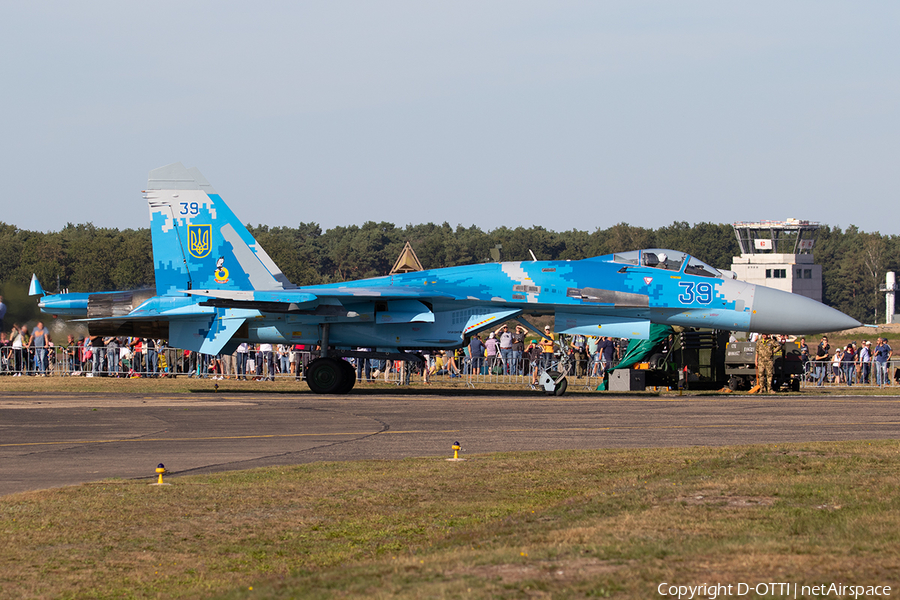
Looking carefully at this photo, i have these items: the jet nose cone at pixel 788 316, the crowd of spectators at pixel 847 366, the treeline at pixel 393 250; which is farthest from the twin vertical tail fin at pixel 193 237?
the treeline at pixel 393 250

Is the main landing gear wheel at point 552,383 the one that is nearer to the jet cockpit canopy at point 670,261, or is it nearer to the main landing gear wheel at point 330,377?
the jet cockpit canopy at point 670,261

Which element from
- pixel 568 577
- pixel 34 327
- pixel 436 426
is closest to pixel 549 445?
pixel 436 426

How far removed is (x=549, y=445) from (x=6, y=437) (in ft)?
24.5

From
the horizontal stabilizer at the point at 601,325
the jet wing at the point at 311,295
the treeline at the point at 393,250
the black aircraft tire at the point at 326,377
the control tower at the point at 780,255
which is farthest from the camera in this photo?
the control tower at the point at 780,255

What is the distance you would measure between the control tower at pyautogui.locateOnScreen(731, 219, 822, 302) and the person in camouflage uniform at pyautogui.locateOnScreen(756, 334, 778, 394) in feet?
240

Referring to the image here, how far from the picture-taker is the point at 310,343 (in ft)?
77.8

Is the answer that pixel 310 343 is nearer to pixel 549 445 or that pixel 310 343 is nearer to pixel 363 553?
pixel 549 445

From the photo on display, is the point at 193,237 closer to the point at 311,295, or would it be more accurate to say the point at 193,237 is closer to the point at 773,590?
the point at 311,295

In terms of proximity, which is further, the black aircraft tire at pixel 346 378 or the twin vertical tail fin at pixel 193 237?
the twin vertical tail fin at pixel 193 237

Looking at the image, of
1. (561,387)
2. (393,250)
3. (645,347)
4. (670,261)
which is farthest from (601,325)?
(393,250)

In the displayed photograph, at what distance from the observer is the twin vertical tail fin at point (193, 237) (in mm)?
23375

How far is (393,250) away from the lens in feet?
360

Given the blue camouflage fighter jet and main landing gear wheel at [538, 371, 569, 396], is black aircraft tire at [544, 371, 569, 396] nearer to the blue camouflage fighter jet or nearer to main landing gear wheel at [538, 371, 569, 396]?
main landing gear wheel at [538, 371, 569, 396]

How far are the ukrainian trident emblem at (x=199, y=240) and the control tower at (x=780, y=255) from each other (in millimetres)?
80271
